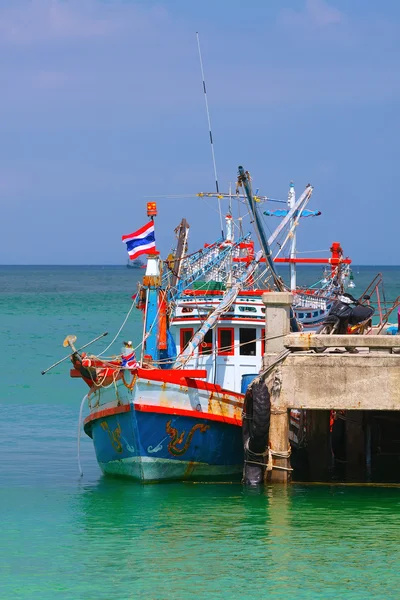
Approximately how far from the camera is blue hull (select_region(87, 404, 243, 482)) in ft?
72.1

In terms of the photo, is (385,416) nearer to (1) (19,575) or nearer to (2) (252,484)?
(2) (252,484)

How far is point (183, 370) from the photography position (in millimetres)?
22047

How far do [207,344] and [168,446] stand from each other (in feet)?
9.90

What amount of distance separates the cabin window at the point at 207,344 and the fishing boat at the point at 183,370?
0.03m

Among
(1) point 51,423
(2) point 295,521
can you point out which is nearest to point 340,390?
(2) point 295,521

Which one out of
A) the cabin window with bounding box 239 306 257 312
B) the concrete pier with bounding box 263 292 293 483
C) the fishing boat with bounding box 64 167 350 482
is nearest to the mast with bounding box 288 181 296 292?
the fishing boat with bounding box 64 167 350 482

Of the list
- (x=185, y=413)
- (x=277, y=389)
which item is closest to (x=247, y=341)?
(x=185, y=413)

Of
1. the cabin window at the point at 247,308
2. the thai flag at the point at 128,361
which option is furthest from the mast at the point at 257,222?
the thai flag at the point at 128,361

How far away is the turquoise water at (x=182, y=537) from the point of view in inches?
617

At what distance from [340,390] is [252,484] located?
8.10 feet

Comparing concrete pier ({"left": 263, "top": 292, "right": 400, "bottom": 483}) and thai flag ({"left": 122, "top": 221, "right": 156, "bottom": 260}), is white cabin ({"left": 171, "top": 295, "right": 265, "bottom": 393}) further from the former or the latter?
concrete pier ({"left": 263, "top": 292, "right": 400, "bottom": 483})

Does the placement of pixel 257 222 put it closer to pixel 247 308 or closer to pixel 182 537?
pixel 247 308

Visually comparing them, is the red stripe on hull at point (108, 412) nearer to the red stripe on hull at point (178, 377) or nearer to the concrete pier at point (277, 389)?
the red stripe on hull at point (178, 377)

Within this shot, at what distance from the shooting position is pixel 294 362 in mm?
20188
